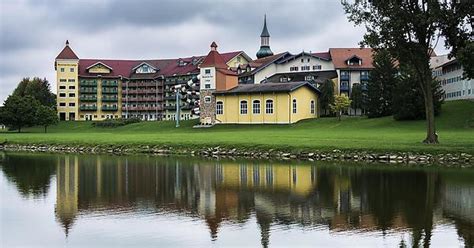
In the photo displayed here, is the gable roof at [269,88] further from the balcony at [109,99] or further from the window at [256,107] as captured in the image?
the balcony at [109,99]

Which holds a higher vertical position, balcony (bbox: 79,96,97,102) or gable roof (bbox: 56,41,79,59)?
gable roof (bbox: 56,41,79,59)

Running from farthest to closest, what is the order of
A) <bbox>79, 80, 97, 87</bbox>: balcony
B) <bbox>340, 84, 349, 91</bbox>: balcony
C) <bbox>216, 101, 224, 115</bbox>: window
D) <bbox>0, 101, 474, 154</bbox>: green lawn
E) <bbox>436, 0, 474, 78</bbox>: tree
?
<bbox>79, 80, 97, 87</bbox>: balcony < <bbox>340, 84, 349, 91</bbox>: balcony < <bbox>216, 101, 224, 115</bbox>: window < <bbox>0, 101, 474, 154</bbox>: green lawn < <bbox>436, 0, 474, 78</bbox>: tree

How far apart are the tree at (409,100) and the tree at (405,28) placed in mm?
31328

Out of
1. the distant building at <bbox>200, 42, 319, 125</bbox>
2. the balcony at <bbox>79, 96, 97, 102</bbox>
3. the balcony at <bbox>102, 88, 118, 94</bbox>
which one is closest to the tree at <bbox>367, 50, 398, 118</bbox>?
the distant building at <bbox>200, 42, 319, 125</bbox>

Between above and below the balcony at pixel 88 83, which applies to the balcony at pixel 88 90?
below

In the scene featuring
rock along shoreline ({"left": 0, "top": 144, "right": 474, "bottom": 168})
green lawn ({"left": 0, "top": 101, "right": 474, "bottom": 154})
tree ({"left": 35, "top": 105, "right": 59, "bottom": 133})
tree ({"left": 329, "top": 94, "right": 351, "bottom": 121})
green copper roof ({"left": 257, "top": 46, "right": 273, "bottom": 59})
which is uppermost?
green copper roof ({"left": 257, "top": 46, "right": 273, "bottom": 59})

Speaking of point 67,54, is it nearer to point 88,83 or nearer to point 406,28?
point 88,83

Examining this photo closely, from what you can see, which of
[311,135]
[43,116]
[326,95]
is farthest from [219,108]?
[311,135]

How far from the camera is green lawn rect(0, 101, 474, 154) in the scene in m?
43.3

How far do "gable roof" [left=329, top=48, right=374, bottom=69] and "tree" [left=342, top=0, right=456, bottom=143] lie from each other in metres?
63.6

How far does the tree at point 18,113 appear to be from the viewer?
309ft

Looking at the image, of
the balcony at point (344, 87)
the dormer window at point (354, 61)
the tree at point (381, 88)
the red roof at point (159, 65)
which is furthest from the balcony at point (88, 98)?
the tree at point (381, 88)

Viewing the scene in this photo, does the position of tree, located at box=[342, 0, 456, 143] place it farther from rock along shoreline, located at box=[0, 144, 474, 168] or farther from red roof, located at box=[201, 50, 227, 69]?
red roof, located at box=[201, 50, 227, 69]

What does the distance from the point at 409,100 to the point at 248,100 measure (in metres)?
24.8
